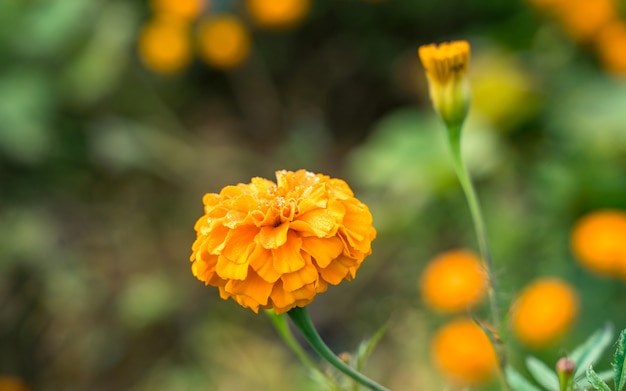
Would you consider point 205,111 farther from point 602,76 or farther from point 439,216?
point 602,76

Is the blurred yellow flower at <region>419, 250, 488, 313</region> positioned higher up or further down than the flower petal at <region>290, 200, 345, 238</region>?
further down

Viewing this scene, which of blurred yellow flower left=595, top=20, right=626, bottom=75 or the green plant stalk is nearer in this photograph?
the green plant stalk

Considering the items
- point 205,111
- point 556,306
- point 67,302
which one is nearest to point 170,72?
point 205,111

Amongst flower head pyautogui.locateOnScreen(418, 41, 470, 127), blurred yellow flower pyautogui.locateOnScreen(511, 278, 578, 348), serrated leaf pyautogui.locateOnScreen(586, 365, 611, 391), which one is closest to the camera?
serrated leaf pyautogui.locateOnScreen(586, 365, 611, 391)

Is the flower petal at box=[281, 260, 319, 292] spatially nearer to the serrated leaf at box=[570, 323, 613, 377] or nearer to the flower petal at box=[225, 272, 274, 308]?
the flower petal at box=[225, 272, 274, 308]

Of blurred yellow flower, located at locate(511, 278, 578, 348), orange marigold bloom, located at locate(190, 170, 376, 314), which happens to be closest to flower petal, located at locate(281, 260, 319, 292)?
orange marigold bloom, located at locate(190, 170, 376, 314)

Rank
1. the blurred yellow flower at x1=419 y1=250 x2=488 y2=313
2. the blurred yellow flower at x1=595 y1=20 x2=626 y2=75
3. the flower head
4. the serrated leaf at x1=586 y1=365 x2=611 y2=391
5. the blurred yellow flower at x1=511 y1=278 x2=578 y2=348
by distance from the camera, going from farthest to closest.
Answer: the blurred yellow flower at x1=595 y1=20 x2=626 y2=75 < the blurred yellow flower at x1=419 y1=250 x2=488 y2=313 < the blurred yellow flower at x1=511 y1=278 x2=578 y2=348 < the flower head < the serrated leaf at x1=586 y1=365 x2=611 y2=391

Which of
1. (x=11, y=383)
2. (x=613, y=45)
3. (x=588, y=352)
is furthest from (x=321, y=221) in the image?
(x=613, y=45)
